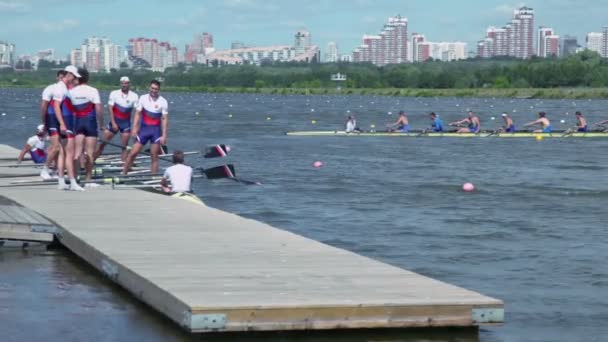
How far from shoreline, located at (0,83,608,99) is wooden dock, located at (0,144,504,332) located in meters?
116

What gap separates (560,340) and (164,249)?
363 cm

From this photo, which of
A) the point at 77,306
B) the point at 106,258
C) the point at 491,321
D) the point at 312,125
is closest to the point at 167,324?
the point at 77,306

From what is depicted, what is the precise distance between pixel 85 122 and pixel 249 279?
249 inches

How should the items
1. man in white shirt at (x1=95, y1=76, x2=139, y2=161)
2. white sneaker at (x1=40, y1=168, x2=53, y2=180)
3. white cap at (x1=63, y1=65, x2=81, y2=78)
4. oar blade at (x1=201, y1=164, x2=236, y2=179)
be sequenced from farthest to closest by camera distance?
oar blade at (x1=201, y1=164, x2=236, y2=179)
man in white shirt at (x1=95, y1=76, x2=139, y2=161)
white sneaker at (x1=40, y1=168, x2=53, y2=180)
white cap at (x1=63, y1=65, x2=81, y2=78)

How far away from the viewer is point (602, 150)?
1515 inches

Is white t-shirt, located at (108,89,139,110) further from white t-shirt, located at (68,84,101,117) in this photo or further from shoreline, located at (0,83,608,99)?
shoreline, located at (0,83,608,99)

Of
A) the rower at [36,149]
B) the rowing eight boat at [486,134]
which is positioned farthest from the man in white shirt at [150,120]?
the rowing eight boat at [486,134]

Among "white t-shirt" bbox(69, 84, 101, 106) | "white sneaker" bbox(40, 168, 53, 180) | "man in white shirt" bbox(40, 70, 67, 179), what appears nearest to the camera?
"white t-shirt" bbox(69, 84, 101, 106)

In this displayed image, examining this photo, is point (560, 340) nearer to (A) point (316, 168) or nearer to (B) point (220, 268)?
(B) point (220, 268)

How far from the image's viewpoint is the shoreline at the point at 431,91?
128m

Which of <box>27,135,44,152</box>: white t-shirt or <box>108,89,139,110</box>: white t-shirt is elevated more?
<box>108,89,139,110</box>: white t-shirt

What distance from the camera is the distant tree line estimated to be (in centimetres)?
13912

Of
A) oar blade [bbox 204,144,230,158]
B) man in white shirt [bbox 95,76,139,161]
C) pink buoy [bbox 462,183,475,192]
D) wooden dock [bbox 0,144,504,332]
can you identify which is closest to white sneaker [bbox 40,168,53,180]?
man in white shirt [bbox 95,76,139,161]

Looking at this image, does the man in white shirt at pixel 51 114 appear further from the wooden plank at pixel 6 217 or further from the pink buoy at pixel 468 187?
the pink buoy at pixel 468 187
